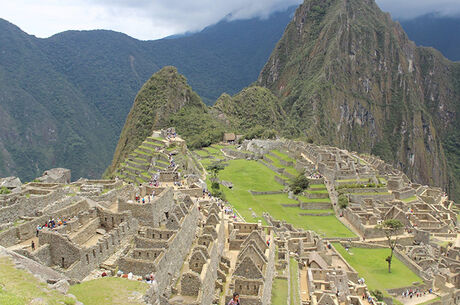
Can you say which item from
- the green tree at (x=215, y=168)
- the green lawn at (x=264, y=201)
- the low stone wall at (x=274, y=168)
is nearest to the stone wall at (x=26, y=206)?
the green lawn at (x=264, y=201)

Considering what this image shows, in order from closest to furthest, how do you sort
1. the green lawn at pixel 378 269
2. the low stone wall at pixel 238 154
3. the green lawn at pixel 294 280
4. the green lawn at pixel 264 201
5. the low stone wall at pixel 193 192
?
the green lawn at pixel 294 280, the low stone wall at pixel 193 192, the green lawn at pixel 378 269, the green lawn at pixel 264 201, the low stone wall at pixel 238 154

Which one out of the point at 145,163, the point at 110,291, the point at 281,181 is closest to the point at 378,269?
the point at 281,181

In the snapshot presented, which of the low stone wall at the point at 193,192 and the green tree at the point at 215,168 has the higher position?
the low stone wall at the point at 193,192

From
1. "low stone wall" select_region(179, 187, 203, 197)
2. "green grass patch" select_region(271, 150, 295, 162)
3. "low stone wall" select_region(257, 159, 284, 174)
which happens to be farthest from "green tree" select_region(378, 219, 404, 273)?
"green grass patch" select_region(271, 150, 295, 162)

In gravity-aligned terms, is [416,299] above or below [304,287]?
below

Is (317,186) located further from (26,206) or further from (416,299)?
(26,206)

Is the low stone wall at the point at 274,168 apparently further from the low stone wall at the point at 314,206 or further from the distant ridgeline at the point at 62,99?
the distant ridgeline at the point at 62,99

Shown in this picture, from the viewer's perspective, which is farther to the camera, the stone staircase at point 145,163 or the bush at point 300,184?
the bush at point 300,184

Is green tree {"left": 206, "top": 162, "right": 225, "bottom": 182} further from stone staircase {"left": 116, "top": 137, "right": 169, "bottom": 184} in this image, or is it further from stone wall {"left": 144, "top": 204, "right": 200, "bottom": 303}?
stone wall {"left": 144, "top": 204, "right": 200, "bottom": 303}

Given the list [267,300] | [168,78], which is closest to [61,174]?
[267,300]
